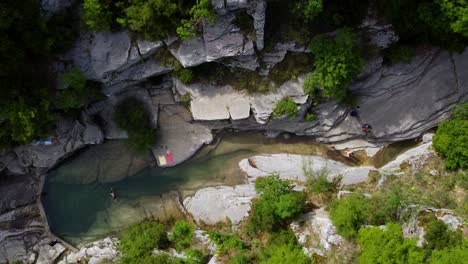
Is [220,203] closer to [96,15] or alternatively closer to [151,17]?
[151,17]

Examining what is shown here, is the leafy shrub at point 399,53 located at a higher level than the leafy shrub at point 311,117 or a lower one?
higher

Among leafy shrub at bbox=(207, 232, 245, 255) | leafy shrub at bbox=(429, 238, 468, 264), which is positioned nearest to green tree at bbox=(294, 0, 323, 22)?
leafy shrub at bbox=(429, 238, 468, 264)

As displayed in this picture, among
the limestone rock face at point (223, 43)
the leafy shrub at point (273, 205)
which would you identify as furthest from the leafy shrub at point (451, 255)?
the limestone rock face at point (223, 43)

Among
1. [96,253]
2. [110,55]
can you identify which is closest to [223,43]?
[110,55]

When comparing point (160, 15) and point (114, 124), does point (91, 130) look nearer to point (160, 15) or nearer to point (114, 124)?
point (114, 124)

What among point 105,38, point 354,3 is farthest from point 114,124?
point 354,3

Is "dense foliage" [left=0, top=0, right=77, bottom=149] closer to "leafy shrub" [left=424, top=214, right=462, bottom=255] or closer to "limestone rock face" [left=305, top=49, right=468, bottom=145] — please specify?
"limestone rock face" [left=305, top=49, right=468, bottom=145]

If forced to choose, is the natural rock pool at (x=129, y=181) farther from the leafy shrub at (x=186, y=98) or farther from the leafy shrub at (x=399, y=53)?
the leafy shrub at (x=399, y=53)
